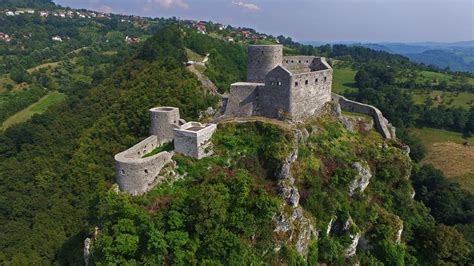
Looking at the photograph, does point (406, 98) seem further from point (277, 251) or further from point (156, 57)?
point (277, 251)

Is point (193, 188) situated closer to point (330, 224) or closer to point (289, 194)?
point (289, 194)

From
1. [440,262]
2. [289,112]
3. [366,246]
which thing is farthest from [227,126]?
[440,262]

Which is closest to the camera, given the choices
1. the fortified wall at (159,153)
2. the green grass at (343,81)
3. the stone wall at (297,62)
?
the fortified wall at (159,153)

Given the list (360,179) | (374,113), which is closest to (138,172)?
(360,179)

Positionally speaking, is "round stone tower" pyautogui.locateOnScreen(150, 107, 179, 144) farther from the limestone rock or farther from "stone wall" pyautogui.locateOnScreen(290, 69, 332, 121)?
the limestone rock

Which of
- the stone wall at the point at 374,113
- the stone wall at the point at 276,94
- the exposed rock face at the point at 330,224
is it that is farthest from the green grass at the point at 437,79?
the exposed rock face at the point at 330,224

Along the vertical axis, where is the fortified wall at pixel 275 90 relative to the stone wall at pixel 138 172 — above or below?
above

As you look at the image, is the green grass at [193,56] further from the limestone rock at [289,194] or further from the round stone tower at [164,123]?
the limestone rock at [289,194]
